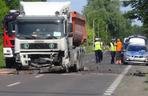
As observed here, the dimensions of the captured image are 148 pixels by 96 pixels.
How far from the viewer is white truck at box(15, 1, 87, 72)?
28.8m

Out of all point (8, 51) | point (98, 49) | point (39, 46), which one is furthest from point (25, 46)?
point (98, 49)

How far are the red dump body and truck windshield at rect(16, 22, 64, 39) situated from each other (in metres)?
2.93

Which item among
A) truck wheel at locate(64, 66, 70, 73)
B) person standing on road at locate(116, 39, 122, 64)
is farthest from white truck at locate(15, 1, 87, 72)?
person standing on road at locate(116, 39, 122, 64)

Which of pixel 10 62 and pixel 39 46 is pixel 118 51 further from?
pixel 39 46

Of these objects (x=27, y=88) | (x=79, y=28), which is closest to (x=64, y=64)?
(x=79, y=28)

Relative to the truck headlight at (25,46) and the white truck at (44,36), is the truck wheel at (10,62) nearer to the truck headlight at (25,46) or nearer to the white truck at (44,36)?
the white truck at (44,36)

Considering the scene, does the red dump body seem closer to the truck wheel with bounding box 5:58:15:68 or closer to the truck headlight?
the truck headlight

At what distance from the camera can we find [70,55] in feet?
99.6

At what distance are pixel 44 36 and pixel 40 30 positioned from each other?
39 centimetres

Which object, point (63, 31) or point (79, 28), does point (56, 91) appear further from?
point (79, 28)

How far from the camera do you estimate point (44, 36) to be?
28953mm

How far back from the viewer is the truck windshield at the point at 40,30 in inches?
1130

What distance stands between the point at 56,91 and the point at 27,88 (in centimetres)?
155

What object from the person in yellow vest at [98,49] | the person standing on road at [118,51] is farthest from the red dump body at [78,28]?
the person standing on road at [118,51]
